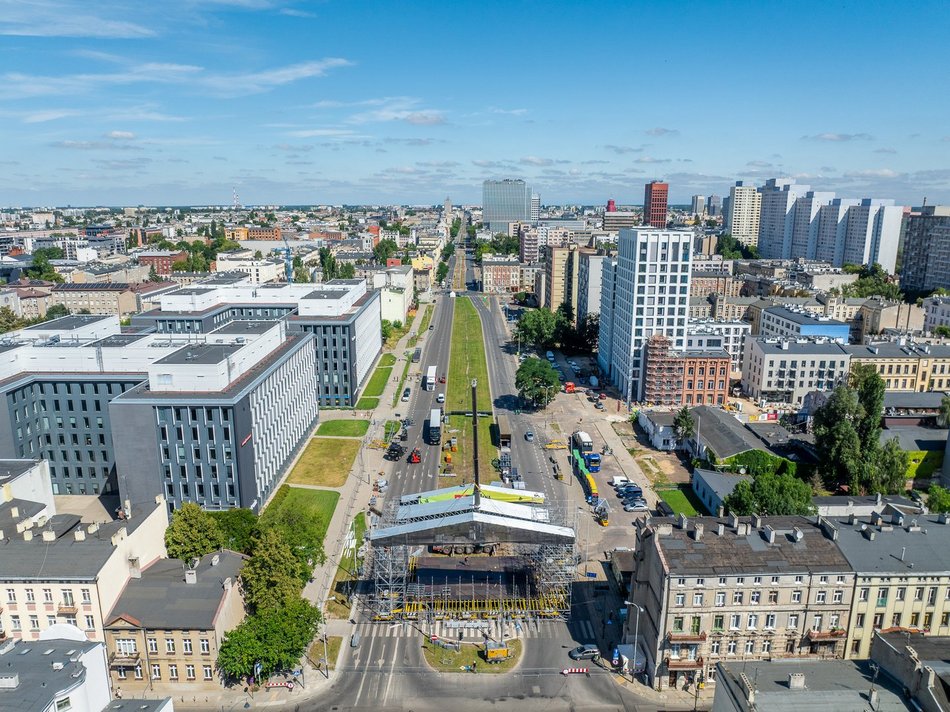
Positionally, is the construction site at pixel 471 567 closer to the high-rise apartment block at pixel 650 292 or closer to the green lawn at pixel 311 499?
the green lawn at pixel 311 499

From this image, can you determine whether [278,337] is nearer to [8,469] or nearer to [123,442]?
[123,442]

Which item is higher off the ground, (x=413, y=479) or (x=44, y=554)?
(x=44, y=554)

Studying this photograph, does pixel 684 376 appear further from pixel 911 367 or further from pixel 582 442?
pixel 911 367

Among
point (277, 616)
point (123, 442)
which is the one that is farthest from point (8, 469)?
point (277, 616)

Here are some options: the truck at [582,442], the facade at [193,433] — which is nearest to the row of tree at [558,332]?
the truck at [582,442]

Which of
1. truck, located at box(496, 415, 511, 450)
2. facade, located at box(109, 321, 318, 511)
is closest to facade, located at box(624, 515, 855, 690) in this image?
facade, located at box(109, 321, 318, 511)
